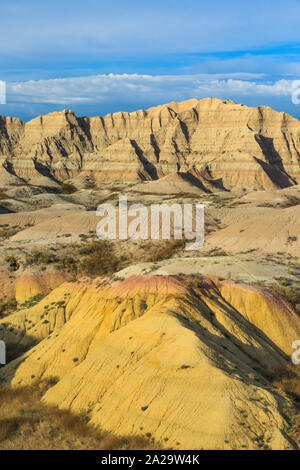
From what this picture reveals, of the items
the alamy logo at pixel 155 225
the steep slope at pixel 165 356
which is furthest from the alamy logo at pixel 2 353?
the alamy logo at pixel 155 225

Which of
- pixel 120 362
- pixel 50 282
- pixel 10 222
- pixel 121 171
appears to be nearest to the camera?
pixel 120 362

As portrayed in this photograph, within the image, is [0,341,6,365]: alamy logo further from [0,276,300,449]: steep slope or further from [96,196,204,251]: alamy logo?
[96,196,204,251]: alamy logo

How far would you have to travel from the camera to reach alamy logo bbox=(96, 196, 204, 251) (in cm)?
4788

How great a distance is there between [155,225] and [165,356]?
112 feet

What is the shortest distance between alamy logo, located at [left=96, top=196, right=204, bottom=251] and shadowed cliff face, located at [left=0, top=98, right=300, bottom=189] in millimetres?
60392

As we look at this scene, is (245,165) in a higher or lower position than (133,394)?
higher

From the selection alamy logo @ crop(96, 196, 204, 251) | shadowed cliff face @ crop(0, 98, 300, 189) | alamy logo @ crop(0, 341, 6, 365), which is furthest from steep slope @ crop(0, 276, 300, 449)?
shadowed cliff face @ crop(0, 98, 300, 189)

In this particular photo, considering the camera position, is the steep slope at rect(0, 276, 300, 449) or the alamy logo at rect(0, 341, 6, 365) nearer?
the steep slope at rect(0, 276, 300, 449)

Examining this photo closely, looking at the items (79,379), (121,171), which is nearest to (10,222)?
(79,379)

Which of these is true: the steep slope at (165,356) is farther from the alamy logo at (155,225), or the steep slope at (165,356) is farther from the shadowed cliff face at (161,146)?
the shadowed cliff face at (161,146)

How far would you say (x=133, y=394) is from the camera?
1575 centimetres

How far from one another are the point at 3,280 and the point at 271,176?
97904mm

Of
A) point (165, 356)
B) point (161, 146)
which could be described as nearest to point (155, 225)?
point (165, 356)

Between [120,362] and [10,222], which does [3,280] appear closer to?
[120,362]
